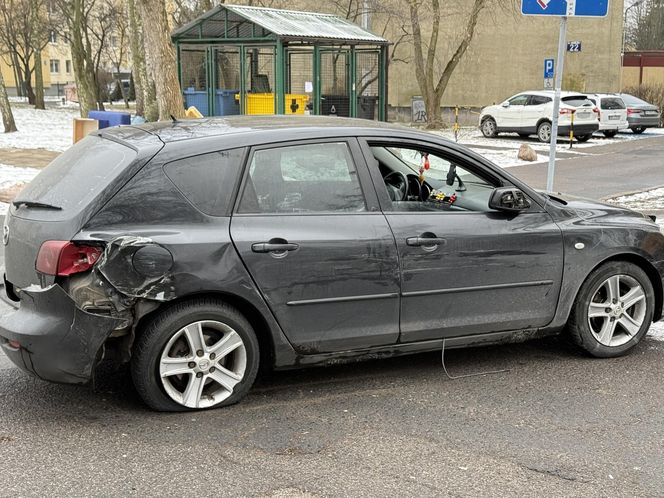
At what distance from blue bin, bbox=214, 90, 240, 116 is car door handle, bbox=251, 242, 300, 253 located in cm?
1815

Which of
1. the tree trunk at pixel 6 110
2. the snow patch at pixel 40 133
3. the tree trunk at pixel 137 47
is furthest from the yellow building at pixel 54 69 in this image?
the tree trunk at pixel 6 110

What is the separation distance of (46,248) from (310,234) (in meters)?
1.37

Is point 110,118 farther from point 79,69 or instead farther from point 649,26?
point 649,26

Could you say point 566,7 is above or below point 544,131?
above

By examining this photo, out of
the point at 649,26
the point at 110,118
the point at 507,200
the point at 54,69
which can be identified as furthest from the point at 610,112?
the point at 54,69

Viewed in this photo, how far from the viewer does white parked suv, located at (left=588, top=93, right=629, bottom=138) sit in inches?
1073

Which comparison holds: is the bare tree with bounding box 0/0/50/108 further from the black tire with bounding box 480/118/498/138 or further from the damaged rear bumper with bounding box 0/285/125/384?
the damaged rear bumper with bounding box 0/285/125/384

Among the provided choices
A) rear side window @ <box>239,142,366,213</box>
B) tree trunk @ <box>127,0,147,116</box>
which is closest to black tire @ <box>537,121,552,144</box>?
tree trunk @ <box>127,0,147,116</box>

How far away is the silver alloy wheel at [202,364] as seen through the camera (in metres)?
4.30

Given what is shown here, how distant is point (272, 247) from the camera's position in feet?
14.4

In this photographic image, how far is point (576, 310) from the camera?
17.2 ft

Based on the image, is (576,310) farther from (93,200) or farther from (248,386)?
(93,200)

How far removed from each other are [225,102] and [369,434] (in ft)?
61.9

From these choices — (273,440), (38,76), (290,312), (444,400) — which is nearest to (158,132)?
(290,312)
